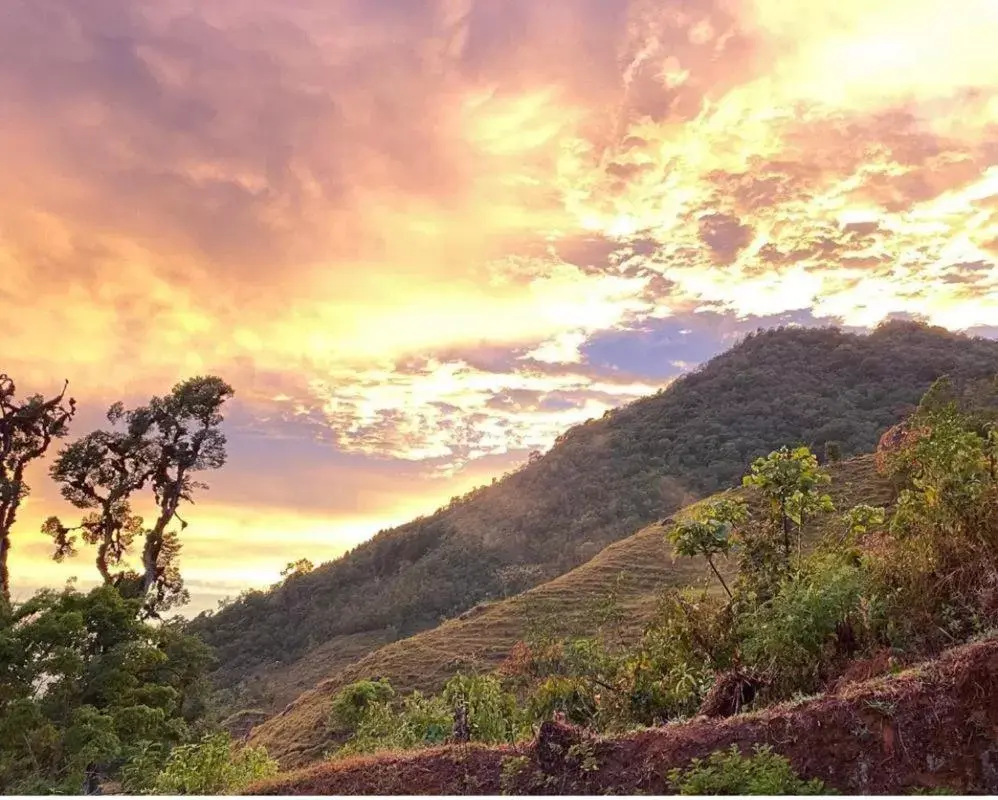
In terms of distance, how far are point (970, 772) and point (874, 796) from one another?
Answer: 693 mm

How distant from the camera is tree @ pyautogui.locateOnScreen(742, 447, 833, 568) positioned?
33.8 feet

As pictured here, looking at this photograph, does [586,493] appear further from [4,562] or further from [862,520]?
[862,520]

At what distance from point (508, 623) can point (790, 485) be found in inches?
919

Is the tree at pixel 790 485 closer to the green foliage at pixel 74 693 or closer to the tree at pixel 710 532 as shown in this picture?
the tree at pixel 710 532

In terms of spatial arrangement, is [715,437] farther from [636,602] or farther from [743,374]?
[636,602]

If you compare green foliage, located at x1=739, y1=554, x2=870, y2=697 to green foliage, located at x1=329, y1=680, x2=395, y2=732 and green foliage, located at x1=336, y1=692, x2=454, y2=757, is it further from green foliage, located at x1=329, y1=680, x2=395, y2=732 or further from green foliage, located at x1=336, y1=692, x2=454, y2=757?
green foliage, located at x1=329, y1=680, x2=395, y2=732

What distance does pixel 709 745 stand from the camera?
629cm

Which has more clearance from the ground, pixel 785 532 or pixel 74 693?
pixel 785 532

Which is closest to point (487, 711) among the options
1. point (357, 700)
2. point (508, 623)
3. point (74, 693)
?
point (74, 693)

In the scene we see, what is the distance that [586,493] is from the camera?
6994cm

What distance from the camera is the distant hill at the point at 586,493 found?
188ft

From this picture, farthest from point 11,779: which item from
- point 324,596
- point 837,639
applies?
point 324,596

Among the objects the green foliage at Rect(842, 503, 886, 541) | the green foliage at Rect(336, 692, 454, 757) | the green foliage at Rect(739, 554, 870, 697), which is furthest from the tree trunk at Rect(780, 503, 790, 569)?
the green foliage at Rect(336, 692, 454, 757)

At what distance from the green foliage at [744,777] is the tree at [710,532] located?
14.1 ft
